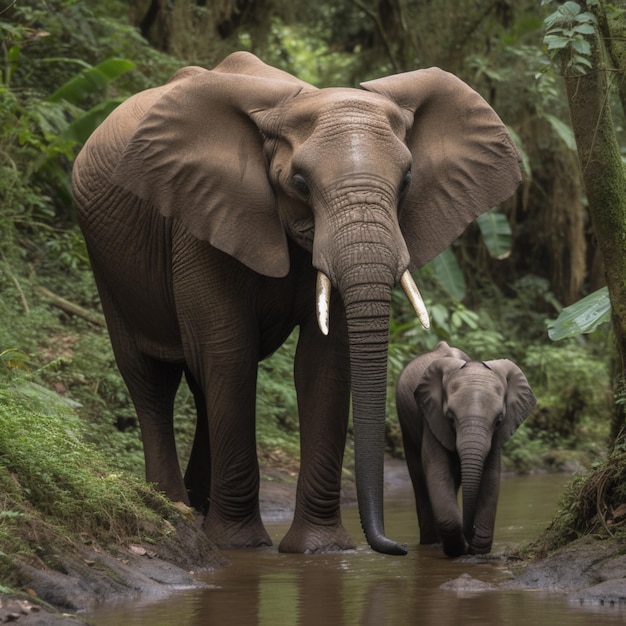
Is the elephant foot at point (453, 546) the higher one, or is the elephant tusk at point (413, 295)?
the elephant tusk at point (413, 295)

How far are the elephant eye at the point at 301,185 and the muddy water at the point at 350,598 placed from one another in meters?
2.22

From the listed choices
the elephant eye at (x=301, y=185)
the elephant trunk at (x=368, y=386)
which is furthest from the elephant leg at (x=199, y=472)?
the elephant trunk at (x=368, y=386)

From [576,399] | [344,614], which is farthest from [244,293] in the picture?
[576,399]

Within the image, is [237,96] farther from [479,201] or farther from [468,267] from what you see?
[468,267]

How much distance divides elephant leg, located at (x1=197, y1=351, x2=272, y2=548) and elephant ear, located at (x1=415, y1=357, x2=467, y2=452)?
1287 mm

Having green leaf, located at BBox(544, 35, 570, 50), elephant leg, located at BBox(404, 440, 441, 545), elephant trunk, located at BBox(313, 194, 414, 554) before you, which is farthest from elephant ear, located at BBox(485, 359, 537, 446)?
green leaf, located at BBox(544, 35, 570, 50)

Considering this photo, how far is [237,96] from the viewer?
355 inches

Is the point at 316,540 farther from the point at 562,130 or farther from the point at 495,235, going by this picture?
the point at 562,130

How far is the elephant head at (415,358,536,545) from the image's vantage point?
362 inches

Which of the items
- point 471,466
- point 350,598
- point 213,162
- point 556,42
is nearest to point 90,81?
point 213,162

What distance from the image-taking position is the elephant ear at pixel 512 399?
32.6 ft

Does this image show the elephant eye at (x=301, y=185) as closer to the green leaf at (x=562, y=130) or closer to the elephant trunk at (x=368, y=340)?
the elephant trunk at (x=368, y=340)

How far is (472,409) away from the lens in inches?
374

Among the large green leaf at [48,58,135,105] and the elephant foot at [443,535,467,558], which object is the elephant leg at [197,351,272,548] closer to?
the elephant foot at [443,535,467,558]
